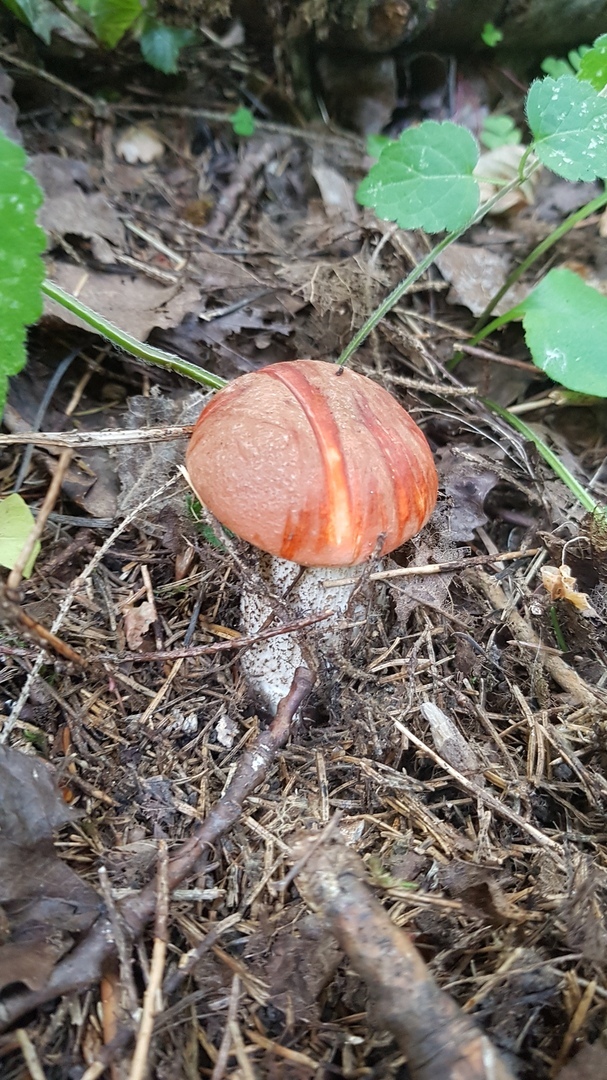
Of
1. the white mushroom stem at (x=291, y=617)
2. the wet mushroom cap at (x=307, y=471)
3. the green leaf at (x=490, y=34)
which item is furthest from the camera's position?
the green leaf at (x=490, y=34)

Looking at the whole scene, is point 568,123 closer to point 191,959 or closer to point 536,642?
point 536,642

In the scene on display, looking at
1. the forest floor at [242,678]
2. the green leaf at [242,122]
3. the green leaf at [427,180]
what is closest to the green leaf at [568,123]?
the green leaf at [427,180]

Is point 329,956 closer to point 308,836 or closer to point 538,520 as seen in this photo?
point 308,836

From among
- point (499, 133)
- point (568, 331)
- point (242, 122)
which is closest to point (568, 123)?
point (568, 331)

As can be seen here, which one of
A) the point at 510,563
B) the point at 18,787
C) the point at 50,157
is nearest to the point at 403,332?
the point at 510,563

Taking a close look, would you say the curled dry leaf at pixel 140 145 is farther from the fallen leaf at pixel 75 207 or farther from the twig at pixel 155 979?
the twig at pixel 155 979

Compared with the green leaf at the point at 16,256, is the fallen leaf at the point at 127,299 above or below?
below
